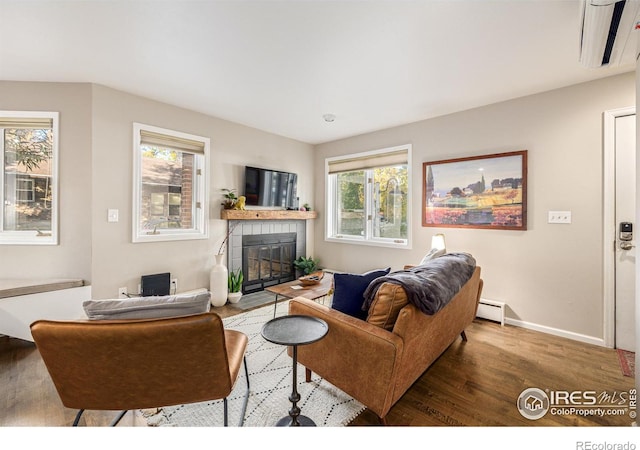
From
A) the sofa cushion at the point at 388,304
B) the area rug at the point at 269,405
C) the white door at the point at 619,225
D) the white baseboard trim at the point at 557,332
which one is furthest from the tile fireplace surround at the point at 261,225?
the white door at the point at 619,225

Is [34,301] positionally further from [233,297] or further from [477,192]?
[477,192]

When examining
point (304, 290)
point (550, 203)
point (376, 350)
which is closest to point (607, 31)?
point (550, 203)

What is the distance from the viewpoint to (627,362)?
2.24m

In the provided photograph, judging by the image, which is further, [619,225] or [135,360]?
[619,225]

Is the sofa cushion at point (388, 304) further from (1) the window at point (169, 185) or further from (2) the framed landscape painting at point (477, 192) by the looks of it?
(1) the window at point (169, 185)

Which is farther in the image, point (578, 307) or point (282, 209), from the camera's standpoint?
point (282, 209)

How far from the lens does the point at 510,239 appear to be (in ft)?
9.96

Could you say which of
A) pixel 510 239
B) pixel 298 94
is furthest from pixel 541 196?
pixel 298 94

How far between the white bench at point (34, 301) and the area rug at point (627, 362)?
4731 millimetres

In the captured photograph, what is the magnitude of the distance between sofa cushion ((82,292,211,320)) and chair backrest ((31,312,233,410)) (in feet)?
0.45

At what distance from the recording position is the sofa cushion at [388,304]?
1481 mm

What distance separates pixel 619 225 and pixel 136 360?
376 centimetres

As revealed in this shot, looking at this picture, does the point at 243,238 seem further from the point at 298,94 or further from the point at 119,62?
the point at 119,62
